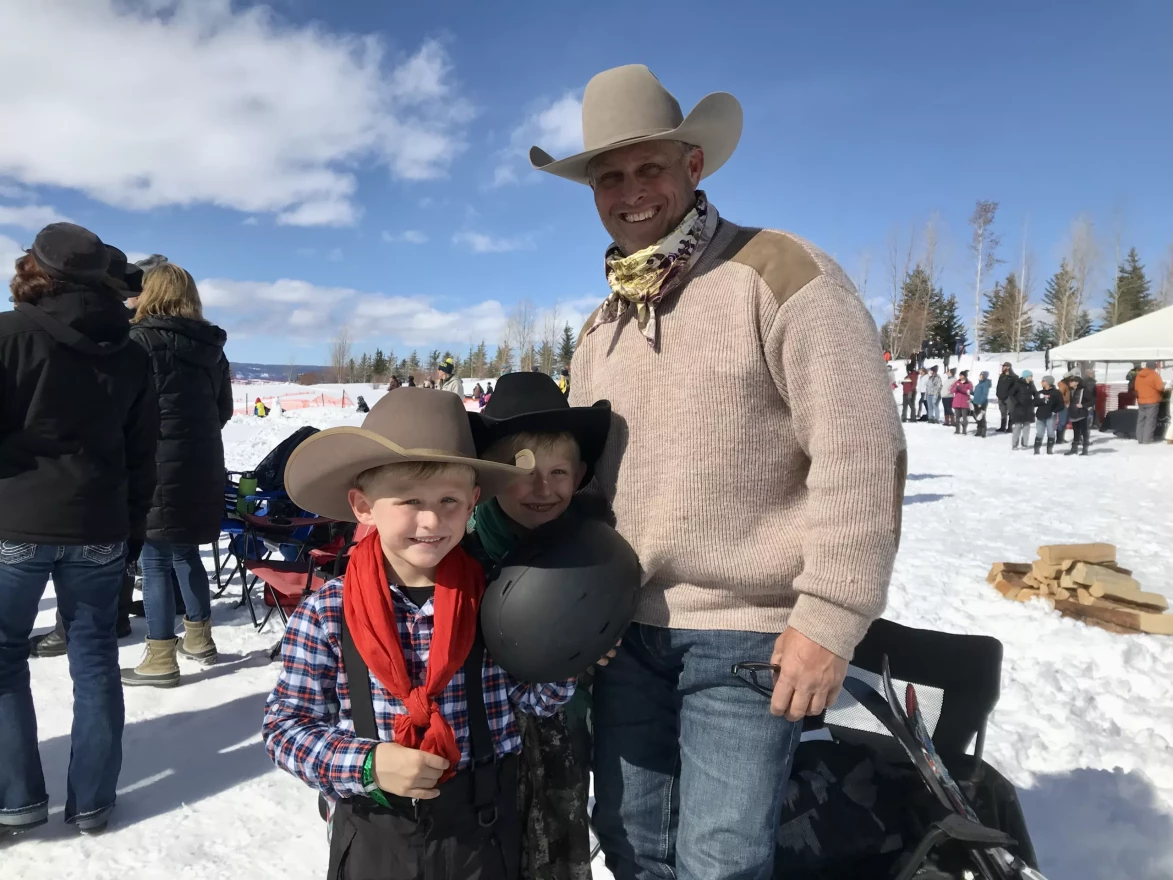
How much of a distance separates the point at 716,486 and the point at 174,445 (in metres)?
3.51

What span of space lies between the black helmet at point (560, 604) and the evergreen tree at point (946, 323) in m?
57.0

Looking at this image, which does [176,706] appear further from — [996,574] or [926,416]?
[926,416]

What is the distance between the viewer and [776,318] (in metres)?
1.62

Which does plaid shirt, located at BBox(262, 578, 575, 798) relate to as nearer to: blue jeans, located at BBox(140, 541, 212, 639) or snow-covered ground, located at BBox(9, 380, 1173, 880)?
snow-covered ground, located at BBox(9, 380, 1173, 880)

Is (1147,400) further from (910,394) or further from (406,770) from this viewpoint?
(406,770)

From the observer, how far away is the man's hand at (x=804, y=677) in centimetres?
152

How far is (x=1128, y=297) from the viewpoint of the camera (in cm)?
5303

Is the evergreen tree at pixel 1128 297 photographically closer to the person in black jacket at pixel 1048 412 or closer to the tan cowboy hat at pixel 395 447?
the person in black jacket at pixel 1048 412

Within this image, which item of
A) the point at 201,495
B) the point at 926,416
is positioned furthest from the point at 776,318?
the point at 926,416

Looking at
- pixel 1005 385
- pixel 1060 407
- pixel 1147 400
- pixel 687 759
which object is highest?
pixel 1005 385

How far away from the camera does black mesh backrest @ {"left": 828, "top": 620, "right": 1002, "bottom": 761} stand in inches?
80.4

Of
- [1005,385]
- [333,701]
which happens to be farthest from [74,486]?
[1005,385]

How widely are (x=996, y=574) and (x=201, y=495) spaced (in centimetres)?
613

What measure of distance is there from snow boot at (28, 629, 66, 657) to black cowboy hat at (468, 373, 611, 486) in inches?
155
